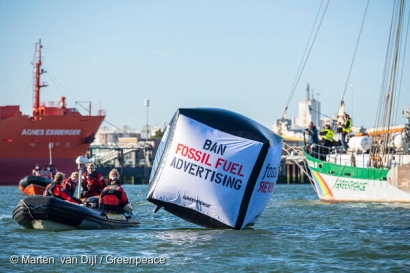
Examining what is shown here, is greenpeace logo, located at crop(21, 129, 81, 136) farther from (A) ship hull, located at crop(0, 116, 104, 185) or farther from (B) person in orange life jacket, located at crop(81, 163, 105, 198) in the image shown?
(B) person in orange life jacket, located at crop(81, 163, 105, 198)

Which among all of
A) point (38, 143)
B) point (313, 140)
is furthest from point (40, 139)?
point (313, 140)

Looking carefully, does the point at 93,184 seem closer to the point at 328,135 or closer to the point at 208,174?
the point at 208,174

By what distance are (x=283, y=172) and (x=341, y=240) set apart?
208ft

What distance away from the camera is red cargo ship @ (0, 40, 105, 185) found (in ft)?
207

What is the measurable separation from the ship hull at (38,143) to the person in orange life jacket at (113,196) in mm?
41257

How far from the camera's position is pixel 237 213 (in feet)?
68.3

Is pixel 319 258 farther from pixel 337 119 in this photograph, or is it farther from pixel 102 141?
pixel 102 141

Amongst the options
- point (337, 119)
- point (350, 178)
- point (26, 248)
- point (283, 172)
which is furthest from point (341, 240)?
point (283, 172)

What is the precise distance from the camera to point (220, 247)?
18609 mm

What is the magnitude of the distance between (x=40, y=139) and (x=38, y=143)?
321 mm

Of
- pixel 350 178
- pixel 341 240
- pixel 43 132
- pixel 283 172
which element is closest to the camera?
pixel 341 240

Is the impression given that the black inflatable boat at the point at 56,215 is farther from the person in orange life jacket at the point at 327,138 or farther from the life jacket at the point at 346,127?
the person in orange life jacket at the point at 327,138

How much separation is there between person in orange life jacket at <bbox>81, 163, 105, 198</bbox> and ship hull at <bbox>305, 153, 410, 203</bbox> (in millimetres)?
12566

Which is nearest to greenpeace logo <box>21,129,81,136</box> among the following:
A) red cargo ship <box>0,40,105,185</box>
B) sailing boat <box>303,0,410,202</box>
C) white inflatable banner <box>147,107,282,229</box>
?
red cargo ship <box>0,40,105,185</box>
